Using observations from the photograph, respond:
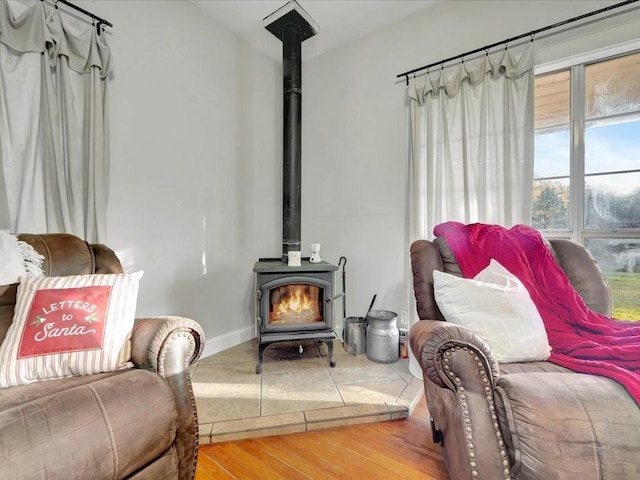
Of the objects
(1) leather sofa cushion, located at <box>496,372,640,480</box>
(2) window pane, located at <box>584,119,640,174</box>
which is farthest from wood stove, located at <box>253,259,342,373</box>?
(2) window pane, located at <box>584,119,640,174</box>

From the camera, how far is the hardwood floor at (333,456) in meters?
1.19

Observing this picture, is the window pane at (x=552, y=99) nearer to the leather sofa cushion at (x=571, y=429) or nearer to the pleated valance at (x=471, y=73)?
the pleated valance at (x=471, y=73)

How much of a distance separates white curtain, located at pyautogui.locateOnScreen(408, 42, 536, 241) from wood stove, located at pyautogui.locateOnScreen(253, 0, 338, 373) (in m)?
0.89

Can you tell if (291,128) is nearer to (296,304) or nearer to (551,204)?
(296,304)

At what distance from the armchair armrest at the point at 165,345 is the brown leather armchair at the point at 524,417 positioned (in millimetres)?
857

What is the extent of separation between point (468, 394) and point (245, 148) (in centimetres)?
246

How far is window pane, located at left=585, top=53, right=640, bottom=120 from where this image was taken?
1.68 meters

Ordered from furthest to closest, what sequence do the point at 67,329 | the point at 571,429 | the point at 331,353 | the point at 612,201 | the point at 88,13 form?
the point at 331,353 < the point at 612,201 < the point at 88,13 < the point at 67,329 < the point at 571,429

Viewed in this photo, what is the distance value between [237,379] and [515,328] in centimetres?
162

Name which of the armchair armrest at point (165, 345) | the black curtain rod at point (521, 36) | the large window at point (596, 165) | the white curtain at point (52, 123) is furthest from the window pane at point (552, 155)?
the white curtain at point (52, 123)

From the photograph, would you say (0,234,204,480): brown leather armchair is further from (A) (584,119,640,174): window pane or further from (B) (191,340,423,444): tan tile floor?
(A) (584,119,640,174): window pane

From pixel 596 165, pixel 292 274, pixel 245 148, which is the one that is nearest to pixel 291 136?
pixel 245 148

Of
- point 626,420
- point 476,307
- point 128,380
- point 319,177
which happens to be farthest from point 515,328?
point 319,177

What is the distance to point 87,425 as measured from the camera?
0.75 metres
